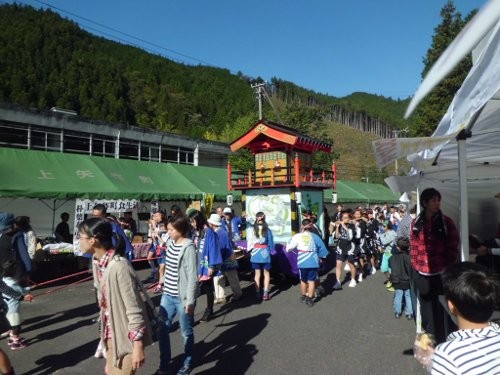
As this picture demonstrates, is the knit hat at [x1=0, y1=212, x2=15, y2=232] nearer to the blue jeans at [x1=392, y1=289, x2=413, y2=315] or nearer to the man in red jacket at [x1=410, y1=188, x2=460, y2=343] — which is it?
the man in red jacket at [x1=410, y1=188, x2=460, y2=343]

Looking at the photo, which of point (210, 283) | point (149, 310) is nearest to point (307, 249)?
point (210, 283)

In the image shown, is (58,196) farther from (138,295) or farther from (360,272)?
(138,295)

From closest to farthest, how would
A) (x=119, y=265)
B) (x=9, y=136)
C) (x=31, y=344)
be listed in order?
(x=119, y=265) → (x=31, y=344) → (x=9, y=136)

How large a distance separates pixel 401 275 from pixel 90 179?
10.4 metres

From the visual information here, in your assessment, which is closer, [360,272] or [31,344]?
[31,344]

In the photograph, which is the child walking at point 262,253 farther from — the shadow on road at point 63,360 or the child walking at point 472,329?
the child walking at point 472,329

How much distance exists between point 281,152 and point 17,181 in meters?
8.01

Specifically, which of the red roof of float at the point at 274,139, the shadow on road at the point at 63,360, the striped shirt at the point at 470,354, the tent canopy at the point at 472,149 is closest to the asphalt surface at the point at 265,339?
the shadow on road at the point at 63,360

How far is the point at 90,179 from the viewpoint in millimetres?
13047

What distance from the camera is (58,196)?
11.2 m

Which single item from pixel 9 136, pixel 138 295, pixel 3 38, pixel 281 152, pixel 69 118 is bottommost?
pixel 138 295

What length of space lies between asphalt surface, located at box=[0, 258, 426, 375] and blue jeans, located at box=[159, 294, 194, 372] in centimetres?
51

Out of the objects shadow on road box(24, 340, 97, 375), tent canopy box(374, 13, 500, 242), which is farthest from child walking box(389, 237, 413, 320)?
shadow on road box(24, 340, 97, 375)

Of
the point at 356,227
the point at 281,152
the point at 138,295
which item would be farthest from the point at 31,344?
the point at 281,152
